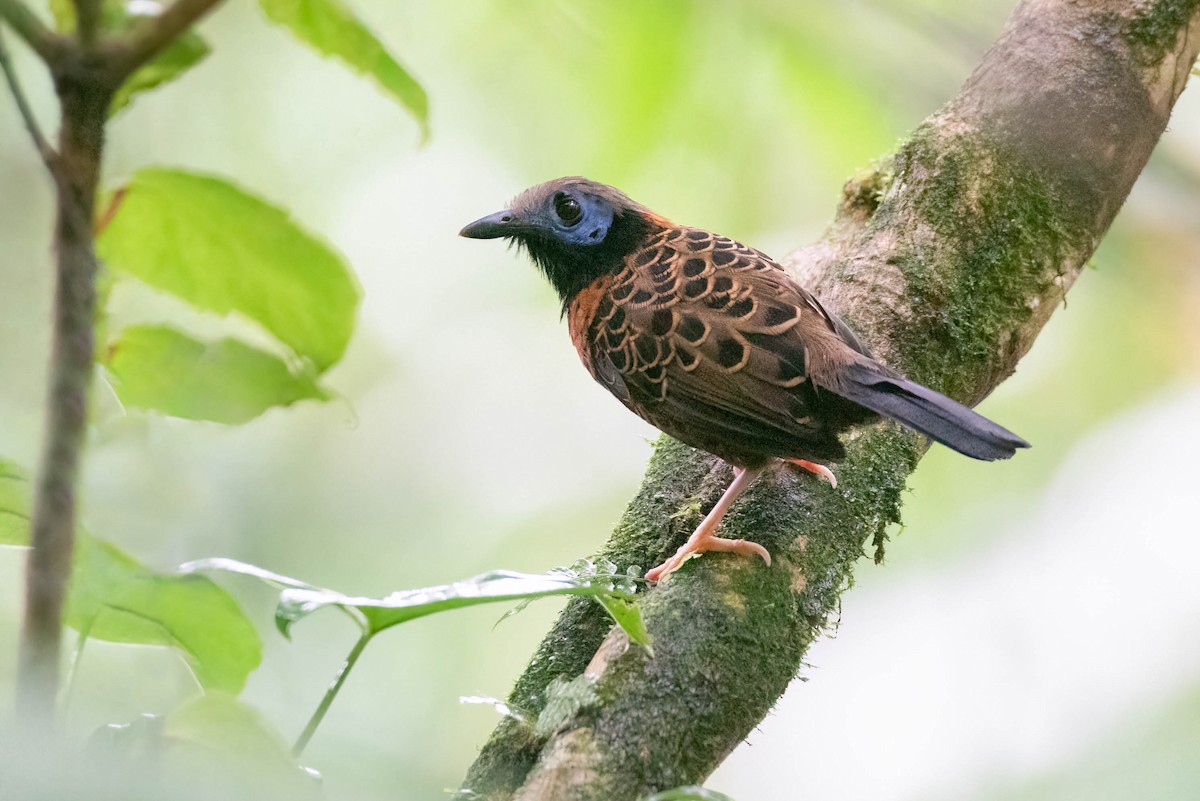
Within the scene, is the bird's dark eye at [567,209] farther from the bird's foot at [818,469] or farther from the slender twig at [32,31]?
the slender twig at [32,31]

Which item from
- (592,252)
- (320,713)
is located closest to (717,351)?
(592,252)

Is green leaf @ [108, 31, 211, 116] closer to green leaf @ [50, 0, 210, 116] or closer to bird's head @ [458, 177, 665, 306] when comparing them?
green leaf @ [50, 0, 210, 116]

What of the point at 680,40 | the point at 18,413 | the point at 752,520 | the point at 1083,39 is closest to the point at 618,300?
the point at 752,520

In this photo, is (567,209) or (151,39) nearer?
(151,39)

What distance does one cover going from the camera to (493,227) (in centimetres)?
368

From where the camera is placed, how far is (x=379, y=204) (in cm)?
659

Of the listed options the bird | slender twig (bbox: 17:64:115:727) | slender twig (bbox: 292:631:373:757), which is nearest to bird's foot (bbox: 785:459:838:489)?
the bird

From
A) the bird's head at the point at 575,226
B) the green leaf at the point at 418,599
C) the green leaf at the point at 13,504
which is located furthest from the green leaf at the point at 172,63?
the bird's head at the point at 575,226

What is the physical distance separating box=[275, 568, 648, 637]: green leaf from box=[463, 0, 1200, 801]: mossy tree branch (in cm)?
115

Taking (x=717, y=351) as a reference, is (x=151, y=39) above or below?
above

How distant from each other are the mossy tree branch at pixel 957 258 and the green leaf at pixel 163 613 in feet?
4.10

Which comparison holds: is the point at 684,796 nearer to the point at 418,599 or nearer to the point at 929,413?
the point at 418,599

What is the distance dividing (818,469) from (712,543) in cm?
52

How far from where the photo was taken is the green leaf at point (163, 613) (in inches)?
52.7
